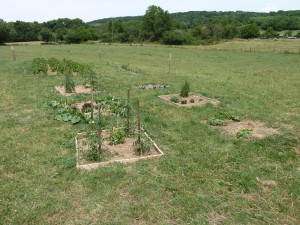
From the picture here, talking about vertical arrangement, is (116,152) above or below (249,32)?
below

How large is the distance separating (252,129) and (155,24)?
64.6m

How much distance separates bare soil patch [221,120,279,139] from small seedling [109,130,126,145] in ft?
7.96

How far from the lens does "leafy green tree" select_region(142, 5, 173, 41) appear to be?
67250 mm

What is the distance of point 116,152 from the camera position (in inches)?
221

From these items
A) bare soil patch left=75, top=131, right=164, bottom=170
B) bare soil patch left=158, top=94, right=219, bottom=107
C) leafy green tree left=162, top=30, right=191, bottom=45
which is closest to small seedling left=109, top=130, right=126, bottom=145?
bare soil patch left=75, top=131, right=164, bottom=170

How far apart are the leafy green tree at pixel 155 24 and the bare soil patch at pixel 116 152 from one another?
62.3 meters

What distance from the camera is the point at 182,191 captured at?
436cm

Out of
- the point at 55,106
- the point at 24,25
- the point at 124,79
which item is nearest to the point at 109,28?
the point at 24,25

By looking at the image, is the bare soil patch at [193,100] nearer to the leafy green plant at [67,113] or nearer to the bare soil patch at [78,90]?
the bare soil patch at [78,90]

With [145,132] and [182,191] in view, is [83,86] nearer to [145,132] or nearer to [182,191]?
[145,132]

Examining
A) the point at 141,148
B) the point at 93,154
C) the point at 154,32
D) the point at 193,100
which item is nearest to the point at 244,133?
the point at 141,148

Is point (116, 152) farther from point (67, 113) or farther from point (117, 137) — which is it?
point (67, 113)

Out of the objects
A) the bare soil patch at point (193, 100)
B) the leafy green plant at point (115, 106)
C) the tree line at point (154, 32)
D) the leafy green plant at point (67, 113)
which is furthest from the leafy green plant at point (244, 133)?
the tree line at point (154, 32)

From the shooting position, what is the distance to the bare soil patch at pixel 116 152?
5.15 m
